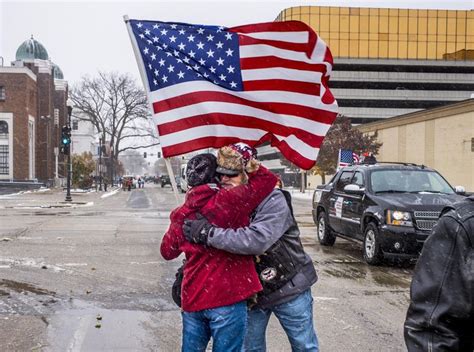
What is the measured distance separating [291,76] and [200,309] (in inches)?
75.9

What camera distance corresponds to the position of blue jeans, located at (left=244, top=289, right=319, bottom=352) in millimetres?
3705

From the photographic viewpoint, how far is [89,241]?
13.0 m

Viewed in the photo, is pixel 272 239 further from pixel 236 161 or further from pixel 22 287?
pixel 22 287

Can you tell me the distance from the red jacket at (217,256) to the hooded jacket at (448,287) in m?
1.32

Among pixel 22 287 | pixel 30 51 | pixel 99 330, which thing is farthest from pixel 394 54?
pixel 99 330

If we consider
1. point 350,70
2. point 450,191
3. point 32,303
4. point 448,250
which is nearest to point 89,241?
point 32,303

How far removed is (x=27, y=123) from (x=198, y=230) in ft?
168

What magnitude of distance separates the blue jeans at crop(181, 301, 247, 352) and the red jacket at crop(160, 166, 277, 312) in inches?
2.4

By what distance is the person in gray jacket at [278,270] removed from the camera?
130 inches

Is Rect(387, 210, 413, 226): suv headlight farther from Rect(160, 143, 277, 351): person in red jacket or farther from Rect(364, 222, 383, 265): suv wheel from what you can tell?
Rect(160, 143, 277, 351): person in red jacket

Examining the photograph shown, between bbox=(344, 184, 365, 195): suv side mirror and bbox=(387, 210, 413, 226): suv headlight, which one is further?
bbox=(344, 184, 365, 195): suv side mirror

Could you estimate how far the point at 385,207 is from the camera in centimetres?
954

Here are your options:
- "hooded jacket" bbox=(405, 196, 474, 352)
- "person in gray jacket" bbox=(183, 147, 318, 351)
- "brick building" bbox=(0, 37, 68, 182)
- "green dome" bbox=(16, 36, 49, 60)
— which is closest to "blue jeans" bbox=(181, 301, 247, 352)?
"person in gray jacket" bbox=(183, 147, 318, 351)

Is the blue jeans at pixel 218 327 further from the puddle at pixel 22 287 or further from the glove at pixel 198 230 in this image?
the puddle at pixel 22 287
